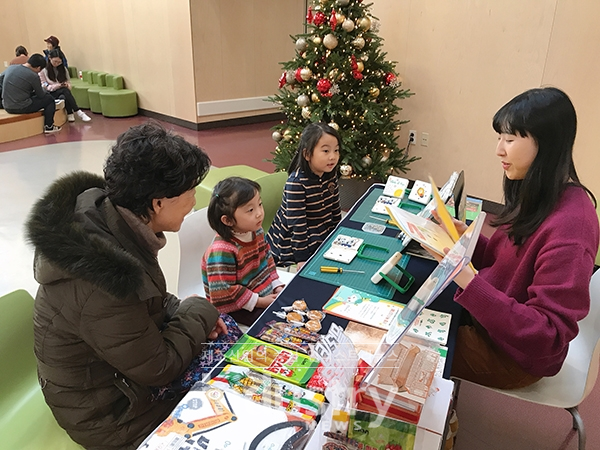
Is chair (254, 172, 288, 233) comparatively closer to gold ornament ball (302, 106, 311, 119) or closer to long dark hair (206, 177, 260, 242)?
long dark hair (206, 177, 260, 242)

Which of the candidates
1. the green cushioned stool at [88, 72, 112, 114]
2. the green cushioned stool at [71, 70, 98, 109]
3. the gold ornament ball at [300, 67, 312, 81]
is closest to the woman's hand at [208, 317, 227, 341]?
the gold ornament ball at [300, 67, 312, 81]

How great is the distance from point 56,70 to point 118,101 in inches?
46.7

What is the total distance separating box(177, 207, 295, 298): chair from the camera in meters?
2.20

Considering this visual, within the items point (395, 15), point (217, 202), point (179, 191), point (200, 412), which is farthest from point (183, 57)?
point (200, 412)

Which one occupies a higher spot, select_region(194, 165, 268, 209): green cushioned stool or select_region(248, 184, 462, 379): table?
select_region(248, 184, 462, 379): table

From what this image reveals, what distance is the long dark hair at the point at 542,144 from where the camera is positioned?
4.70 ft

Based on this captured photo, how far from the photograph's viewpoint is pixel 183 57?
698 cm

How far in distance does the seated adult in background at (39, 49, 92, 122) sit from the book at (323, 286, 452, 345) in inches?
299

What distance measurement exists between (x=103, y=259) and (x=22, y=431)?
2.48 feet

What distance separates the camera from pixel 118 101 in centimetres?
784

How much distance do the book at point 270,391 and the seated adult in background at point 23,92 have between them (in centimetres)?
716

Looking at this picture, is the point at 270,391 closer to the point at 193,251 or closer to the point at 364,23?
the point at 193,251

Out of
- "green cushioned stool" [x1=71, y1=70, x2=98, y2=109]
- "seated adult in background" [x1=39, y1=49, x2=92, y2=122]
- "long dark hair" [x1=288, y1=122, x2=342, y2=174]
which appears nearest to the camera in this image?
"long dark hair" [x1=288, y1=122, x2=342, y2=174]

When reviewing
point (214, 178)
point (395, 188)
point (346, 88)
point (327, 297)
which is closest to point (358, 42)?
point (346, 88)
